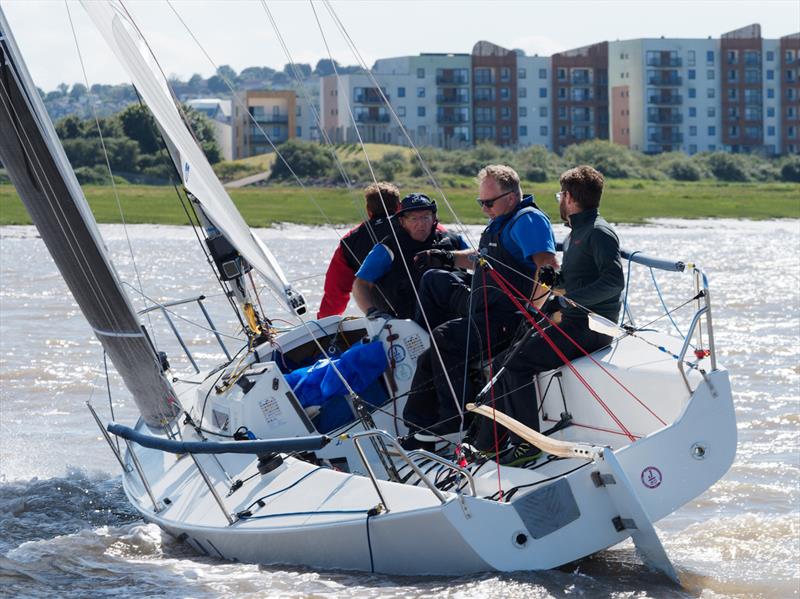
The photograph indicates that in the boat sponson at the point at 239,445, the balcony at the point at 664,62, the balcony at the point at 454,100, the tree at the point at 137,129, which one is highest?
the balcony at the point at 664,62

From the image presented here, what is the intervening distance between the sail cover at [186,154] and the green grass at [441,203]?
30963 mm

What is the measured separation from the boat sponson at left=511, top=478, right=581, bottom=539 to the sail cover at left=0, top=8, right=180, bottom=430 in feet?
8.77

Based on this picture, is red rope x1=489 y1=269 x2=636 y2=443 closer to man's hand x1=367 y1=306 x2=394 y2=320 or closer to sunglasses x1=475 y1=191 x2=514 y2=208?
sunglasses x1=475 y1=191 x2=514 y2=208

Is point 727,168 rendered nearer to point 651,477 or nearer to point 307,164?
point 307,164

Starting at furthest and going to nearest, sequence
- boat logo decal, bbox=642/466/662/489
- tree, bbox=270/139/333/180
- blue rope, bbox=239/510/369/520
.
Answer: tree, bbox=270/139/333/180
blue rope, bbox=239/510/369/520
boat logo decal, bbox=642/466/662/489

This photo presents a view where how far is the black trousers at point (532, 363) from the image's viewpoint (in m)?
6.93

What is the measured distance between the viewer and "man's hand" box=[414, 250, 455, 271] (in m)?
7.76

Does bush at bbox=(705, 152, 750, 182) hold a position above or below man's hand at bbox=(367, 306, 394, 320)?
above

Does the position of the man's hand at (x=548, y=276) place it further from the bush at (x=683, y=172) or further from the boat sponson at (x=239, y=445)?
the bush at (x=683, y=172)

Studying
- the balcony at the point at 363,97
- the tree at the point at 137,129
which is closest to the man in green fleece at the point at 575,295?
the tree at the point at 137,129

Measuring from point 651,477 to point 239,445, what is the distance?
2.00 meters

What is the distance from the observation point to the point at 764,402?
11.7 m

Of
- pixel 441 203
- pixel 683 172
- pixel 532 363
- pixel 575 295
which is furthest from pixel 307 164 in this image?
pixel 575 295

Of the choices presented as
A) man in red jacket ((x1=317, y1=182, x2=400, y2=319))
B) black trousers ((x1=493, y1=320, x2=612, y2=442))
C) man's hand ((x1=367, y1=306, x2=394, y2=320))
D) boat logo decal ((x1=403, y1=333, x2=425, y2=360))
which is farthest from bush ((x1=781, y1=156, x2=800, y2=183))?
black trousers ((x1=493, y1=320, x2=612, y2=442))
